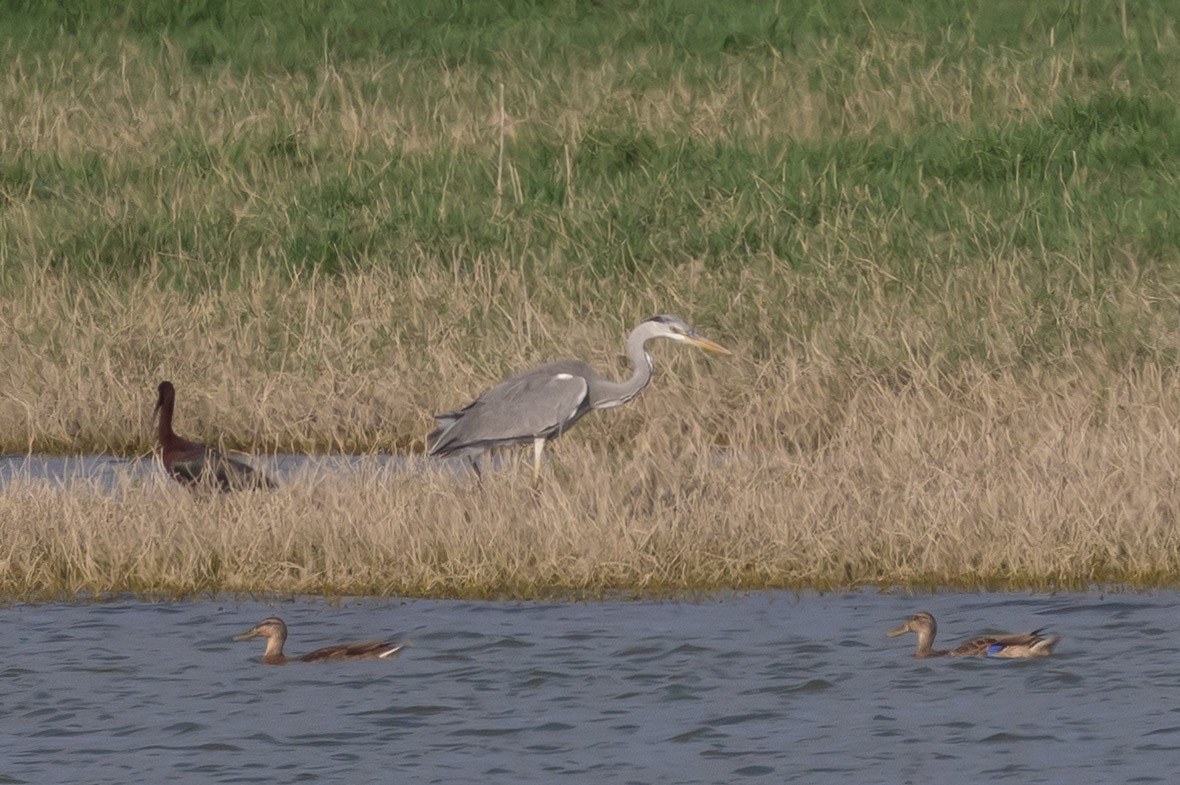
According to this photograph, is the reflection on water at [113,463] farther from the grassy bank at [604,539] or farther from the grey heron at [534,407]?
the grassy bank at [604,539]

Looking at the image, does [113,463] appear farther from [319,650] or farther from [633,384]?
[319,650]

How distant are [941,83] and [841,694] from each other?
1208cm

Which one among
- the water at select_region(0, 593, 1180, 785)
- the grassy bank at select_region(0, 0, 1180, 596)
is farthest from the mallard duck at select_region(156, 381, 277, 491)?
the water at select_region(0, 593, 1180, 785)

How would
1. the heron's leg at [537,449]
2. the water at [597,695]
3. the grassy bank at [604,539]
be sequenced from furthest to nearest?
1. the heron's leg at [537,449]
2. the grassy bank at [604,539]
3. the water at [597,695]

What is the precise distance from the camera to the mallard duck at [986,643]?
7949 mm

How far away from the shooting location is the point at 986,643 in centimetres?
801

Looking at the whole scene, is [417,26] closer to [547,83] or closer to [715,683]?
[547,83]

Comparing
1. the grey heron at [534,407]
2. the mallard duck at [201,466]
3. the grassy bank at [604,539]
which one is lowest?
the grassy bank at [604,539]

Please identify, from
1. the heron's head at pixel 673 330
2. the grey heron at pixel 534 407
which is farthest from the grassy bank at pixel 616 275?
the heron's head at pixel 673 330

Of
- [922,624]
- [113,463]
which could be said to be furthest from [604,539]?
[113,463]

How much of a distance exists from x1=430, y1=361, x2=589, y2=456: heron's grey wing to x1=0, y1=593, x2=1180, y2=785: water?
1756mm

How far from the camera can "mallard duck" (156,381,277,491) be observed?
10.2 metres

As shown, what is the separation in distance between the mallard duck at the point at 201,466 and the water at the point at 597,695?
3.70 ft

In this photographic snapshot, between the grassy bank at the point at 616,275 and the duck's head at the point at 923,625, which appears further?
the grassy bank at the point at 616,275
